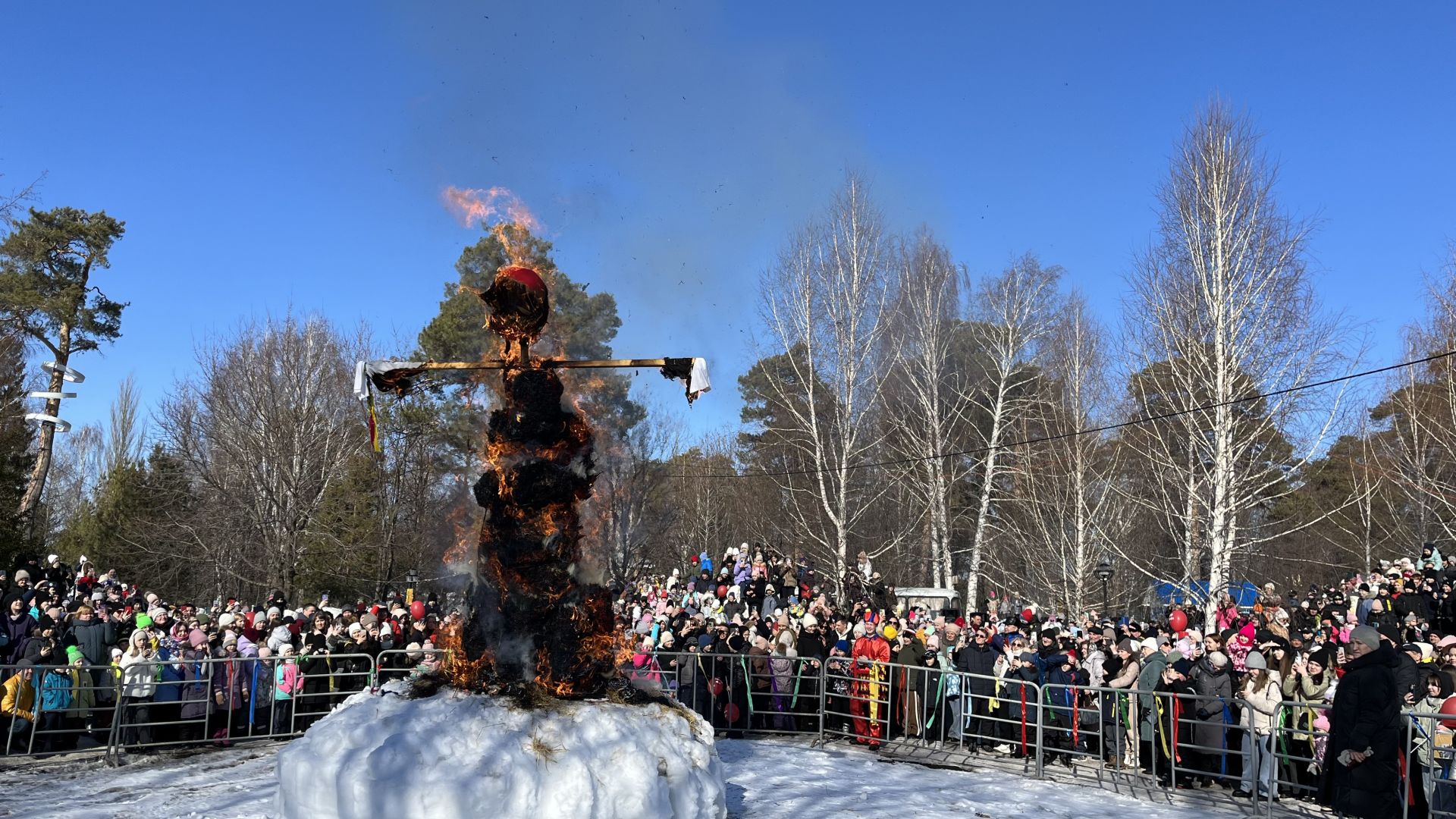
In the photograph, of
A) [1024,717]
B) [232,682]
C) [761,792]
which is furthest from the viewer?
[232,682]

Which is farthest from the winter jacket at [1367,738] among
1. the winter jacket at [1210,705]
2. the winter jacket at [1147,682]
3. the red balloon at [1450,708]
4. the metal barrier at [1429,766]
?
the winter jacket at [1147,682]

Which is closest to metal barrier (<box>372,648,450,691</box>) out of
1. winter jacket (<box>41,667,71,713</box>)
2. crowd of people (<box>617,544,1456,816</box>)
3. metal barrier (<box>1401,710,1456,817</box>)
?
crowd of people (<box>617,544,1456,816</box>)

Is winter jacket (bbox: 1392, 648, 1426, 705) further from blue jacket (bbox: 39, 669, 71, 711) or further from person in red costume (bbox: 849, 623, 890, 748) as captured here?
blue jacket (bbox: 39, 669, 71, 711)

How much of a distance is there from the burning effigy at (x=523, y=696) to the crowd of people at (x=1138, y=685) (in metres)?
3.28

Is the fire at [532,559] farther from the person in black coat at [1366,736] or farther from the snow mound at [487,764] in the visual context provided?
the person in black coat at [1366,736]

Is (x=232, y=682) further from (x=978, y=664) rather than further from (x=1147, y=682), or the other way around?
(x=1147, y=682)

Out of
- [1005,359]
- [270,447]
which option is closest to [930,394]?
[1005,359]

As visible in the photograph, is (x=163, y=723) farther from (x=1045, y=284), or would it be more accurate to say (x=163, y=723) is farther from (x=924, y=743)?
(x=1045, y=284)

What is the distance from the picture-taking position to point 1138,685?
13.3 meters

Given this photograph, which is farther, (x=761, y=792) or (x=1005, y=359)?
(x=1005, y=359)

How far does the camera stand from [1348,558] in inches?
1750

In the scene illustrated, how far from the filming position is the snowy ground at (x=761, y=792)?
10336mm

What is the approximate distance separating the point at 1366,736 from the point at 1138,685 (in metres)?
4.70

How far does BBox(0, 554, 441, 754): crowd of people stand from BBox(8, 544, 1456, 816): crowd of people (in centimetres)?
4
